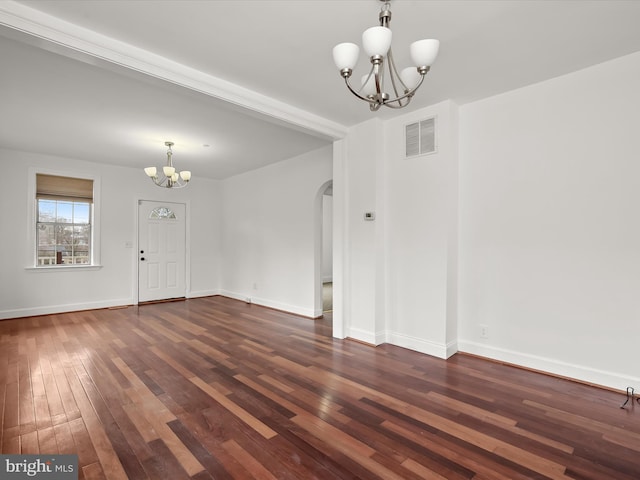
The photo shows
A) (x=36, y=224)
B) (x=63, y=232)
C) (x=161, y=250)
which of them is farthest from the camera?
(x=161, y=250)

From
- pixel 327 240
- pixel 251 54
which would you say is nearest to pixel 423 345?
pixel 251 54

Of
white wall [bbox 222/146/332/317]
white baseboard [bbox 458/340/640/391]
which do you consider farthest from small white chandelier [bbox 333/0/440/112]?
white wall [bbox 222/146/332/317]

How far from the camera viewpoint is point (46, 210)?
5785mm

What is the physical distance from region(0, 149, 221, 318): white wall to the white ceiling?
1704mm

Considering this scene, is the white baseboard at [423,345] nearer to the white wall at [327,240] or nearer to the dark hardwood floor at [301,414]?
the dark hardwood floor at [301,414]

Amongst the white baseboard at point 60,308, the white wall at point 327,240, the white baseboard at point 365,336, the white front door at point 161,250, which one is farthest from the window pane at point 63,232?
the white wall at point 327,240

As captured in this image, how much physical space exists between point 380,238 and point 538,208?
166cm

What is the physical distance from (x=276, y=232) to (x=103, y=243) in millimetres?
3340

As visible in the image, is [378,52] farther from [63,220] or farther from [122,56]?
[63,220]

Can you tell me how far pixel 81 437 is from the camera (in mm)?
2127

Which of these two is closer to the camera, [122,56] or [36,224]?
[122,56]

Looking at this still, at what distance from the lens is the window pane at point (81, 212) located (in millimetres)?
6062

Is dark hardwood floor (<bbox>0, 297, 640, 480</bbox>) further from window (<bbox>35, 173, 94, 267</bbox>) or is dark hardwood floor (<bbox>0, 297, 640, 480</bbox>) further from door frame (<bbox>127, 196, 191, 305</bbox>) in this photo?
door frame (<bbox>127, 196, 191, 305</bbox>)

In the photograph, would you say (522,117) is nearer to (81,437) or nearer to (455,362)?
(455,362)
